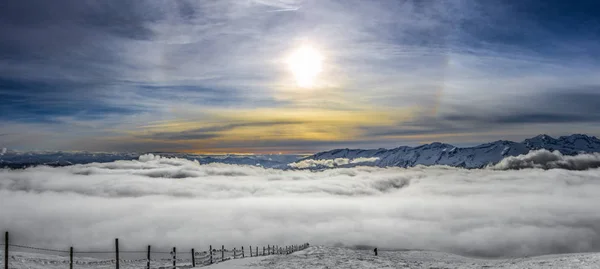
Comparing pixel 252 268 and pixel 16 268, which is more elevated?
pixel 252 268

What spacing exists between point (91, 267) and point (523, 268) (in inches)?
4955

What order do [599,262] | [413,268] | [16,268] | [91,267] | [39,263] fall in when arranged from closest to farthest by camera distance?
1. [599,262]
2. [413,268]
3. [16,268]
4. [39,263]
5. [91,267]

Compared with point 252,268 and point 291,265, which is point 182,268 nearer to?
point 252,268

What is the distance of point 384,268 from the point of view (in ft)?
151

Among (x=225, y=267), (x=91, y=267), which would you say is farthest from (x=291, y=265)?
(x=91, y=267)

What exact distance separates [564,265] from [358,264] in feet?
71.1

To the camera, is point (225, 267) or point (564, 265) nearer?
point (225, 267)

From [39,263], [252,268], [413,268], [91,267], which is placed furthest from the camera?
[91,267]

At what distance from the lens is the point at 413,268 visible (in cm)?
4841

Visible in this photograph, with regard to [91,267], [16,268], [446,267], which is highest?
[446,267]

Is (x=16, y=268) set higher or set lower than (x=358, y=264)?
lower

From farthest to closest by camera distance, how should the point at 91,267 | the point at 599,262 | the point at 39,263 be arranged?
the point at 91,267, the point at 39,263, the point at 599,262

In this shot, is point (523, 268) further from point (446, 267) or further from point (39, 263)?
point (39, 263)

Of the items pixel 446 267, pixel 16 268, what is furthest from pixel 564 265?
pixel 16 268
